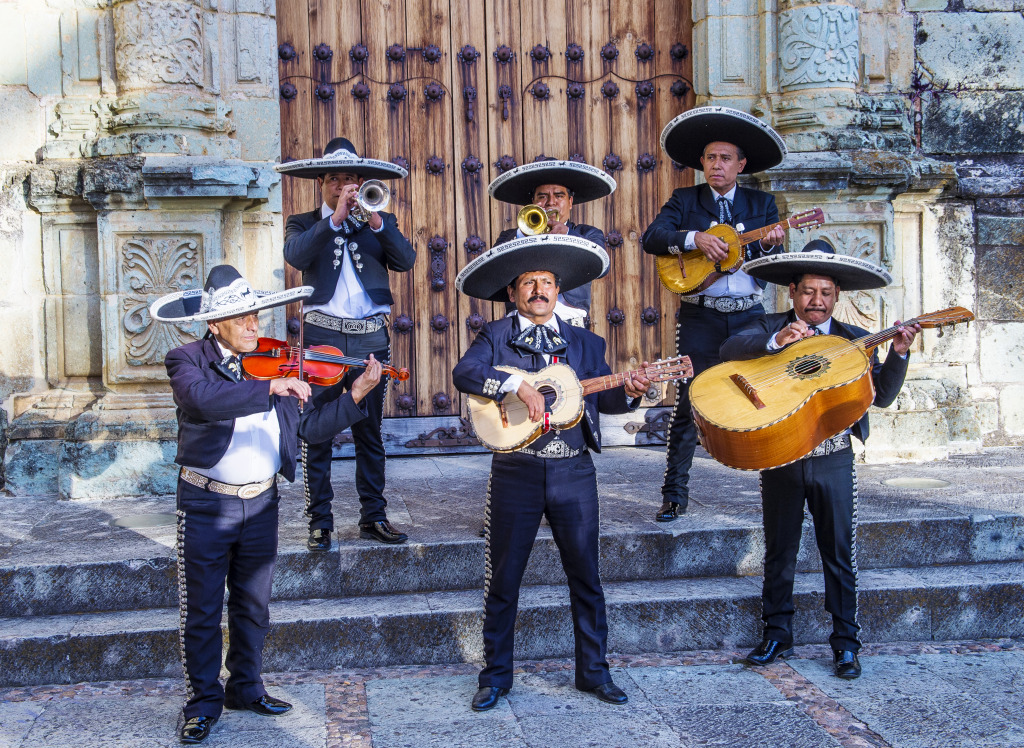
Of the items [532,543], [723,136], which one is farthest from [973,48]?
[532,543]

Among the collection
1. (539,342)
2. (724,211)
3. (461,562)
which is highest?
(724,211)

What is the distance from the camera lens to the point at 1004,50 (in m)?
7.00

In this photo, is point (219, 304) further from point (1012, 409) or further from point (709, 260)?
point (1012, 409)

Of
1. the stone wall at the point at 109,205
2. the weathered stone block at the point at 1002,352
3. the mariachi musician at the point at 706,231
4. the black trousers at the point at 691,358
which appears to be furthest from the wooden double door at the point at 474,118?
the weathered stone block at the point at 1002,352

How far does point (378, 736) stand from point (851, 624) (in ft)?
6.06

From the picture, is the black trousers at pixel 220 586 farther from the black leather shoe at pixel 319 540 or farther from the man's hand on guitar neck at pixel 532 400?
the man's hand on guitar neck at pixel 532 400

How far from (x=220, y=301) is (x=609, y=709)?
1.98 meters

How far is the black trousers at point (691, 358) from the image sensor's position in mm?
5250

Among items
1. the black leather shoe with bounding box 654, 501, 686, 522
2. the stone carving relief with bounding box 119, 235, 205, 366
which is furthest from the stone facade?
the black leather shoe with bounding box 654, 501, 686, 522

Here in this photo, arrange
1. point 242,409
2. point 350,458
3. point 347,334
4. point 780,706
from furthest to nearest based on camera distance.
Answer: point 350,458, point 347,334, point 780,706, point 242,409

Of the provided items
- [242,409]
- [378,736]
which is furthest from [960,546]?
[242,409]

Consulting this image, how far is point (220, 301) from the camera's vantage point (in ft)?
12.6

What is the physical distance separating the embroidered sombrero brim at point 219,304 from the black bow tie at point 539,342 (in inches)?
31.3

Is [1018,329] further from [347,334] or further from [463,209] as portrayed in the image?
[347,334]
